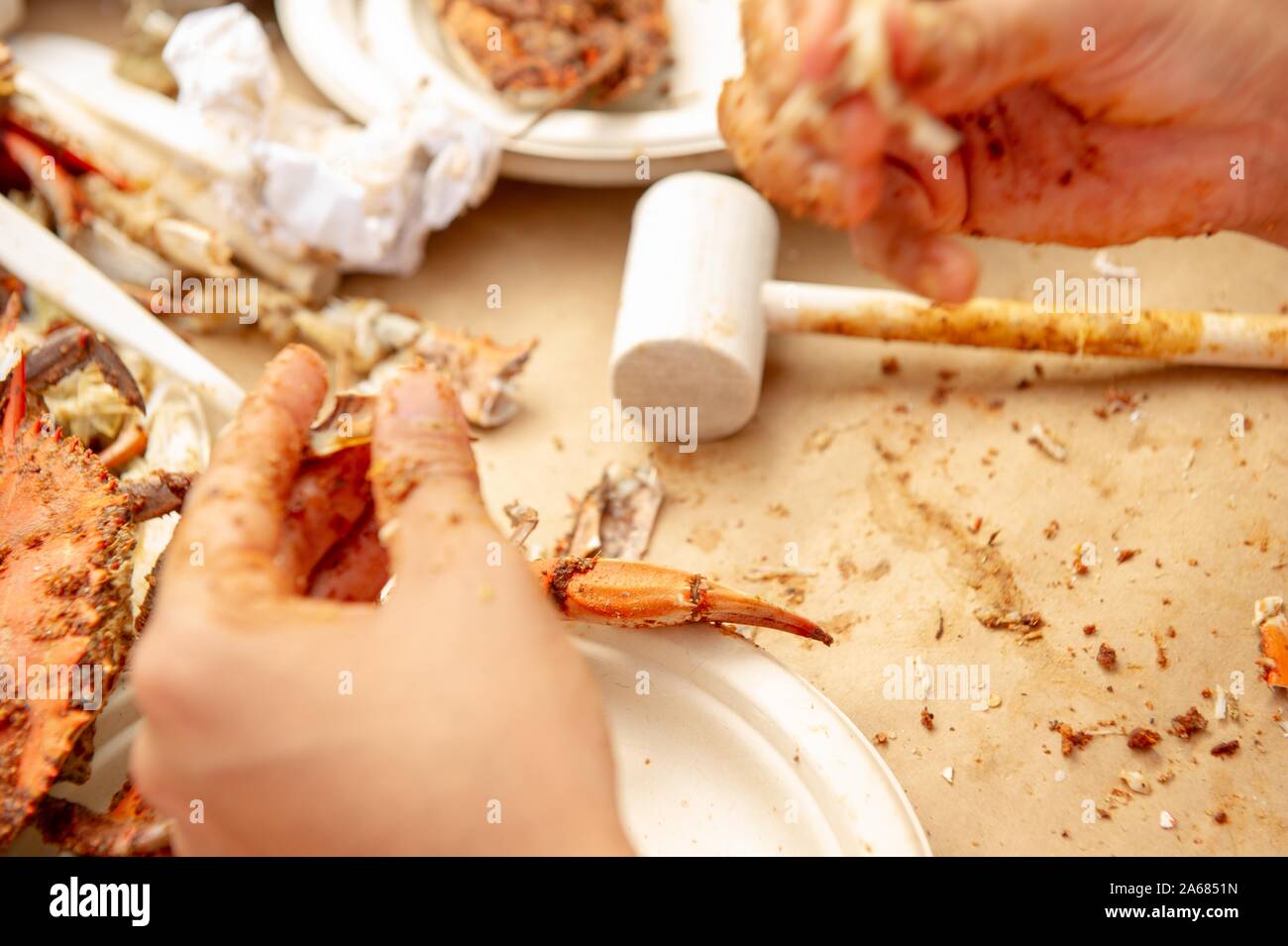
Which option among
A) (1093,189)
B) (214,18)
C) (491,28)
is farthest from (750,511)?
(214,18)

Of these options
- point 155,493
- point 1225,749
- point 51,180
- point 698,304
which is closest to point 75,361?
point 155,493

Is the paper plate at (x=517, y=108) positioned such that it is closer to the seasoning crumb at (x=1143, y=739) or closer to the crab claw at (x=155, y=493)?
the crab claw at (x=155, y=493)

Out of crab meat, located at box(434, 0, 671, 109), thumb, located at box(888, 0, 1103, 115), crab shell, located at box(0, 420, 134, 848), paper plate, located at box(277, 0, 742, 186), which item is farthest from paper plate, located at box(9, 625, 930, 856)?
crab meat, located at box(434, 0, 671, 109)

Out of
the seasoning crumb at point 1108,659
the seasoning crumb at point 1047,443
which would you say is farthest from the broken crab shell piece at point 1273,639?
the seasoning crumb at point 1047,443

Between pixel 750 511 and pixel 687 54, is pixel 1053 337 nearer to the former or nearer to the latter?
pixel 750 511

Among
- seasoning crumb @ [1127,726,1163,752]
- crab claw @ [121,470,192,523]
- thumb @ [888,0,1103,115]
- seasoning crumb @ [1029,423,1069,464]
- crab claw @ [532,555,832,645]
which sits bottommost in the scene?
seasoning crumb @ [1127,726,1163,752]

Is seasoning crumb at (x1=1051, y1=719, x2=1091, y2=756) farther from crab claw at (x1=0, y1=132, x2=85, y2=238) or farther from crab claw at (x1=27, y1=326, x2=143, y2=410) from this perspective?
crab claw at (x1=0, y1=132, x2=85, y2=238)
